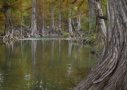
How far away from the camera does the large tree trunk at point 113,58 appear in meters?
3.19

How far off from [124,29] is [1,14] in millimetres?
22490

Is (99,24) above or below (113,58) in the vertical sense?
above

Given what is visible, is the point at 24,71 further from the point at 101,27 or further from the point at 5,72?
the point at 101,27

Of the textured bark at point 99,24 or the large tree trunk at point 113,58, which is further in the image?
the textured bark at point 99,24

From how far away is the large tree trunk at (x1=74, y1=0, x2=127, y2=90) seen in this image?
3186 millimetres

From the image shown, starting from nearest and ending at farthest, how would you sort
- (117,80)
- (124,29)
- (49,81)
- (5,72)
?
(117,80)
(124,29)
(49,81)
(5,72)

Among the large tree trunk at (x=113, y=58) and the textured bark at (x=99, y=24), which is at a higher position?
the textured bark at (x=99, y=24)

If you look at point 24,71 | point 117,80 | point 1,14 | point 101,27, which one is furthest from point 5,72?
point 1,14

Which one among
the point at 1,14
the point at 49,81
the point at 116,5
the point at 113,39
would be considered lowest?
the point at 49,81

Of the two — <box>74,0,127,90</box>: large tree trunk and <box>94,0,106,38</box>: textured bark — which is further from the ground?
<box>94,0,106,38</box>: textured bark

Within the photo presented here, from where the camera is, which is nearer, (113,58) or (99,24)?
(113,58)

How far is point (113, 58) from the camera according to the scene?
3461 millimetres

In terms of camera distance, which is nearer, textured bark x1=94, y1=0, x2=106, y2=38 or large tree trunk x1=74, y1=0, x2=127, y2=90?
large tree trunk x1=74, y1=0, x2=127, y2=90

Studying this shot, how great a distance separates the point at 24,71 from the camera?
19.1ft
